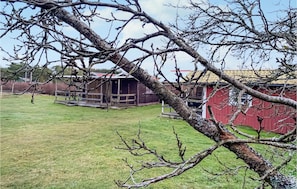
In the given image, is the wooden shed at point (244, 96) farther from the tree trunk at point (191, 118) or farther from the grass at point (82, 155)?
the grass at point (82, 155)

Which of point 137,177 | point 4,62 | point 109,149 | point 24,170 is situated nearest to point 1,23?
point 4,62

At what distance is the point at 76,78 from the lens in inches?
67.5

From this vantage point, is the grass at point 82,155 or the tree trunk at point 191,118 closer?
the tree trunk at point 191,118

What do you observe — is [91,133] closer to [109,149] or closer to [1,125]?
[109,149]

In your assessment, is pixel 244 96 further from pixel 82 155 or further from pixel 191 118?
pixel 82 155

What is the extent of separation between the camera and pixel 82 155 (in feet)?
21.4

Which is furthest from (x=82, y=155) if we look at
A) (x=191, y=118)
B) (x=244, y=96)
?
(x=191, y=118)

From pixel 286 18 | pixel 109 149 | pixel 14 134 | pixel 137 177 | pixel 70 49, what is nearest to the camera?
pixel 70 49

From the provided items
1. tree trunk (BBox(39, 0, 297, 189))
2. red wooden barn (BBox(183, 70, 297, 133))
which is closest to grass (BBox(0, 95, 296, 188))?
tree trunk (BBox(39, 0, 297, 189))

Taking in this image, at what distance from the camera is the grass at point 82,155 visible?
4.76 m

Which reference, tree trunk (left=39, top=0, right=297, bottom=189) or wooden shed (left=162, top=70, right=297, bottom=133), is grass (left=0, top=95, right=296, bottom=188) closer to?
tree trunk (left=39, top=0, right=297, bottom=189)

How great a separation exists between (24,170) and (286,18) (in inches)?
199

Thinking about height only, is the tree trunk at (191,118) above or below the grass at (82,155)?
above

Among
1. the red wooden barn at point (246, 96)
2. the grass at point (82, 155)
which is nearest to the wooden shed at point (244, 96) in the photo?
the red wooden barn at point (246, 96)
